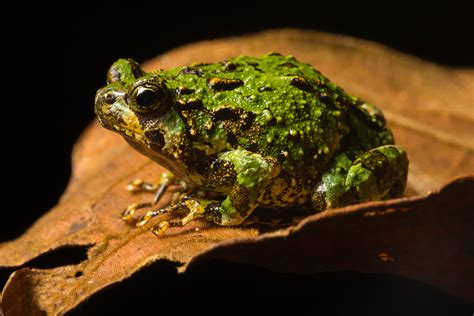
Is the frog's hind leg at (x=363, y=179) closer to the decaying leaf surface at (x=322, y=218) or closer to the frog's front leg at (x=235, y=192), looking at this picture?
the frog's front leg at (x=235, y=192)

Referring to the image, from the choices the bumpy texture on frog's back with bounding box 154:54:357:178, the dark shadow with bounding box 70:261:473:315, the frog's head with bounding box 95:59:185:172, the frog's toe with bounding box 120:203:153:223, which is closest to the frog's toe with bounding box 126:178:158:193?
the frog's toe with bounding box 120:203:153:223

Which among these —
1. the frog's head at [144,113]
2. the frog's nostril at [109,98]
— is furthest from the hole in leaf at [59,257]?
the frog's nostril at [109,98]

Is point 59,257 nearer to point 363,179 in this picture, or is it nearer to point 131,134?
point 131,134

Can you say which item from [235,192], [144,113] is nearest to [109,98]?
[144,113]

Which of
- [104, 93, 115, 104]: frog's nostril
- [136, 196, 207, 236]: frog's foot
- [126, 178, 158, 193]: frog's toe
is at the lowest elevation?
[126, 178, 158, 193]: frog's toe

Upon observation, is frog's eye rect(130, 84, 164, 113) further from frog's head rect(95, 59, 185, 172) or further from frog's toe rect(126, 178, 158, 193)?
frog's toe rect(126, 178, 158, 193)

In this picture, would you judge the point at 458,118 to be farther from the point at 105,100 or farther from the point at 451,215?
the point at 105,100

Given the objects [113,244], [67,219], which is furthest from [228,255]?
[67,219]
